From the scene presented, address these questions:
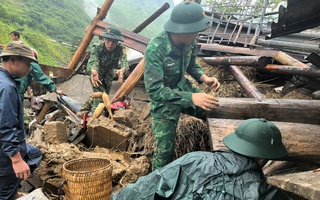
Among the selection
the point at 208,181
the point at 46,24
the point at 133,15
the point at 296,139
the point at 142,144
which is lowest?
the point at 133,15

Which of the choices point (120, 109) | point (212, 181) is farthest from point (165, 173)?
point (120, 109)

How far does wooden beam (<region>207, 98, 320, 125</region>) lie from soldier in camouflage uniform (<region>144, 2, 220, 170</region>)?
31 cm

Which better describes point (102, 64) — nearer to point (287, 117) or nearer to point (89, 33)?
point (89, 33)

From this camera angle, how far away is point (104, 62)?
6527 mm

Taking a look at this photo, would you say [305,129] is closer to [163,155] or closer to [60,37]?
[163,155]

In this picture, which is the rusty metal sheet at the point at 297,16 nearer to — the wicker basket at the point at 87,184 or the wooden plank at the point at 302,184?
the wooden plank at the point at 302,184

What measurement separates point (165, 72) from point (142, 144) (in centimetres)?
191

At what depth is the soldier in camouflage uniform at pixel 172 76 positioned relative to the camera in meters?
3.17

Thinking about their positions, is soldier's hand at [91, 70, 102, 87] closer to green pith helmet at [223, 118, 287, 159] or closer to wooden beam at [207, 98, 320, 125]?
wooden beam at [207, 98, 320, 125]

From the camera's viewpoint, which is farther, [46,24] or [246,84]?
[46,24]

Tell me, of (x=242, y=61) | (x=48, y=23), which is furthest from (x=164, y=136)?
(x=48, y=23)

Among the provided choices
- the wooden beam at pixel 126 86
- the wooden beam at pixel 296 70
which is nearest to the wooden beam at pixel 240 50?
the wooden beam at pixel 296 70

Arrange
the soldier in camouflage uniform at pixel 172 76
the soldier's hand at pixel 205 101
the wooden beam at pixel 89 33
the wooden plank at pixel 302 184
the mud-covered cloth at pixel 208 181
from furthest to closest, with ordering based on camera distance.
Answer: the wooden beam at pixel 89 33
the soldier in camouflage uniform at pixel 172 76
the soldier's hand at pixel 205 101
the mud-covered cloth at pixel 208 181
the wooden plank at pixel 302 184

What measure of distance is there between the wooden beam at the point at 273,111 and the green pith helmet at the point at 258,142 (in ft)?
4.16
